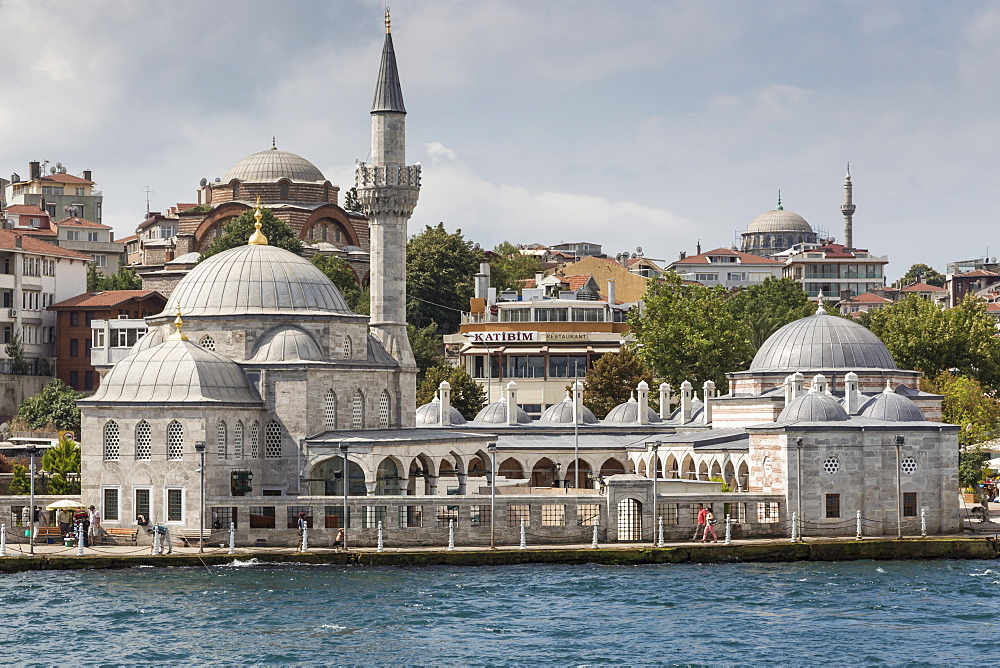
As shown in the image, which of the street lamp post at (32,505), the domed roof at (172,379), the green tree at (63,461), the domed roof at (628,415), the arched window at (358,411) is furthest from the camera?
the domed roof at (628,415)

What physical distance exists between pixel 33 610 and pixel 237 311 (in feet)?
46.0

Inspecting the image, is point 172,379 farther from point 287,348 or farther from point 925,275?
point 925,275

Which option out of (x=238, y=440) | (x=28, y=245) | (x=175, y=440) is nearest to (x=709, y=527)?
(x=238, y=440)

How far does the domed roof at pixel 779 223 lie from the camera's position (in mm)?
156750

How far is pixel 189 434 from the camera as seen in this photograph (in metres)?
42.6

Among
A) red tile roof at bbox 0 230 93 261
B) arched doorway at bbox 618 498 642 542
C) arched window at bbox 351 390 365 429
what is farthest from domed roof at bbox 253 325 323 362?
red tile roof at bbox 0 230 93 261

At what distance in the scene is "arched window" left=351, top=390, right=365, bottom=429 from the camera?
48.3 m

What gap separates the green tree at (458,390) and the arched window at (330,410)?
73.2 ft

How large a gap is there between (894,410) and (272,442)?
16359 millimetres

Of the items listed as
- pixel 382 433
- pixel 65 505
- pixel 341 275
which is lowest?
pixel 65 505

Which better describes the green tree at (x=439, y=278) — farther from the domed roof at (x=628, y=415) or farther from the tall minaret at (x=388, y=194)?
the tall minaret at (x=388, y=194)

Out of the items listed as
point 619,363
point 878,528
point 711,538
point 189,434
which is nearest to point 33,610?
point 189,434

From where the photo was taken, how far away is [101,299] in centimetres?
7681

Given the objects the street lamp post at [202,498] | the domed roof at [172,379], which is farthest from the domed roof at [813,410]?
the street lamp post at [202,498]
